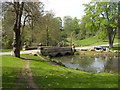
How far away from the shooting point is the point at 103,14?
42.6 metres

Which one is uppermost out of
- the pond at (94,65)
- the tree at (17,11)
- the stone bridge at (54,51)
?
the tree at (17,11)

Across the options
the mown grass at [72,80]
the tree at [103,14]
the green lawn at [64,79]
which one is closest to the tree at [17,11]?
the green lawn at [64,79]

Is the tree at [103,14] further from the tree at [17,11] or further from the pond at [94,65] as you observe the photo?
the tree at [17,11]

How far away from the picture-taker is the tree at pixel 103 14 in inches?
1571

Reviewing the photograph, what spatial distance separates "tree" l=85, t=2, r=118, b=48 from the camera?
1571 inches

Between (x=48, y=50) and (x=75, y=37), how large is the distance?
58105 millimetres

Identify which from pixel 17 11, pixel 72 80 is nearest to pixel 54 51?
pixel 17 11

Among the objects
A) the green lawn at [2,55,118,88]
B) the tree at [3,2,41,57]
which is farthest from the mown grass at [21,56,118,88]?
the tree at [3,2,41,57]

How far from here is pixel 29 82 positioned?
9516mm

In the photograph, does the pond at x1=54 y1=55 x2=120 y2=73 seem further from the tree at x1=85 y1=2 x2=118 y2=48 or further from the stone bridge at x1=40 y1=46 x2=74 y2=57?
the tree at x1=85 y1=2 x2=118 y2=48

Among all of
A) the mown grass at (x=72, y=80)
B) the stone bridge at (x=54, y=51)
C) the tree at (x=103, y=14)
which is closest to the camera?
the mown grass at (x=72, y=80)

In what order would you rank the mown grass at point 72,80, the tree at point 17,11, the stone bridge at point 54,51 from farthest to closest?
the stone bridge at point 54,51 < the tree at point 17,11 < the mown grass at point 72,80

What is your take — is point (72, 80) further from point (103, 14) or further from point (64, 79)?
point (103, 14)

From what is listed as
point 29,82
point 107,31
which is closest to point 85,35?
point 107,31
